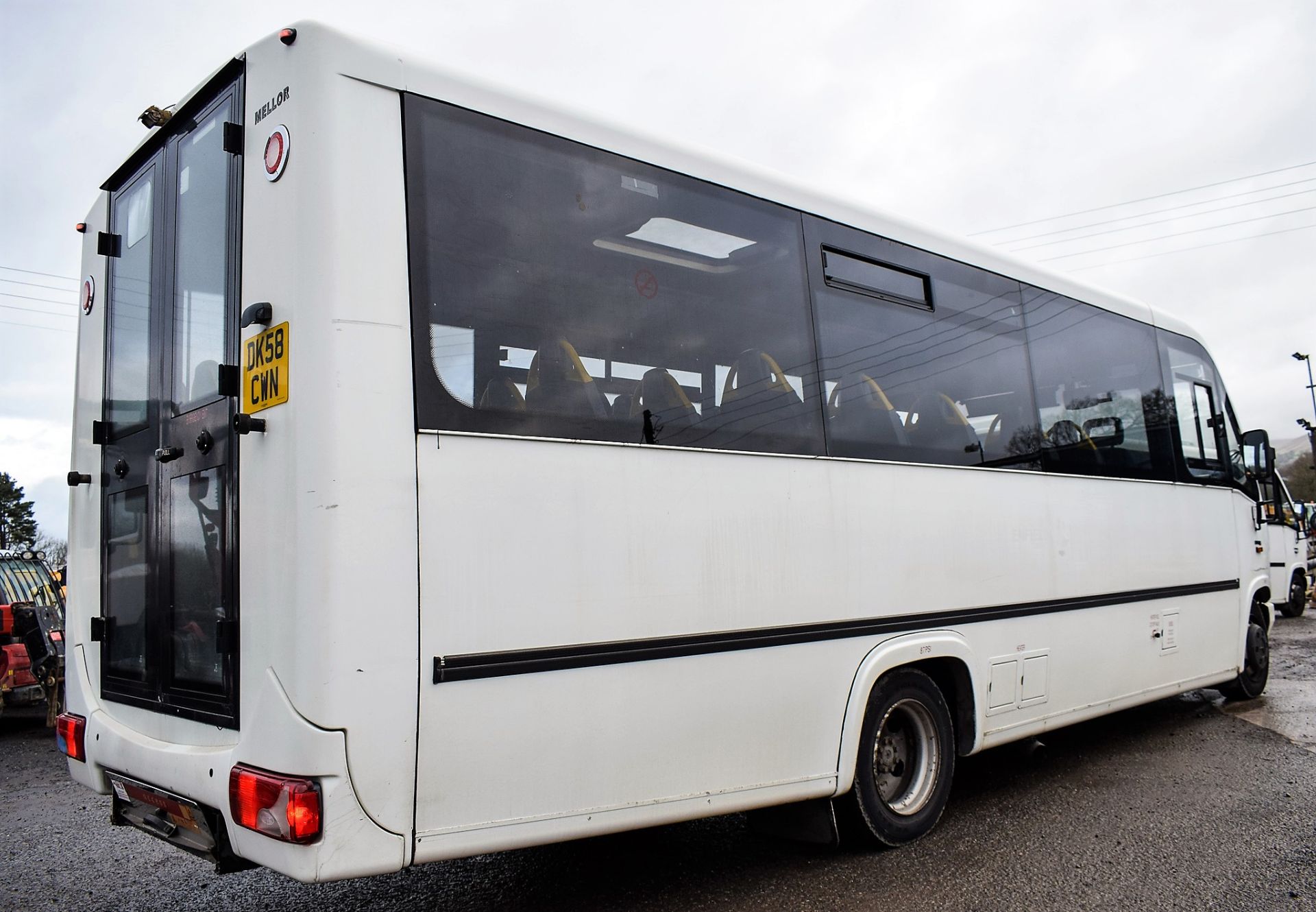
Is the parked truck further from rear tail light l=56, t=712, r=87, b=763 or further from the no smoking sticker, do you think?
the no smoking sticker

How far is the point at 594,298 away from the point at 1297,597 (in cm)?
1803

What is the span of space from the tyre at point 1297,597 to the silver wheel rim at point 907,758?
15.0m

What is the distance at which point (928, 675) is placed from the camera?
507 centimetres

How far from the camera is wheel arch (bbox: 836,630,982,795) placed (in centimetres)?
437

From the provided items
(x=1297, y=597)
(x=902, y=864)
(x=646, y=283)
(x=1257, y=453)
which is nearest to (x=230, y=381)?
(x=646, y=283)

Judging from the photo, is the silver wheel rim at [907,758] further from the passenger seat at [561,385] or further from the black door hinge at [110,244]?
the black door hinge at [110,244]

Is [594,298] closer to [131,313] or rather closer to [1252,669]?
[131,313]

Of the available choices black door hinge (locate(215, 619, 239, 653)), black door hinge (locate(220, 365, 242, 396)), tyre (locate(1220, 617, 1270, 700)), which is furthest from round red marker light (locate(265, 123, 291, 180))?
tyre (locate(1220, 617, 1270, 700))

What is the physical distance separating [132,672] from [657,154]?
3080mm

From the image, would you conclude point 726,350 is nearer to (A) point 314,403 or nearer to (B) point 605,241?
(B) point 605,241

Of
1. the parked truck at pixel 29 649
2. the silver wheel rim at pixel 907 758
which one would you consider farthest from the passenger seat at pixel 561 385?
the parked truck at pixel 29 649

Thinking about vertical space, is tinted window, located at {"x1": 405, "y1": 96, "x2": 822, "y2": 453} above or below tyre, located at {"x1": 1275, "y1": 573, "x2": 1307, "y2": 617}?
above

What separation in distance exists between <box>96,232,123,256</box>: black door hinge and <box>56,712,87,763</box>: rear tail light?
2097 millimetres

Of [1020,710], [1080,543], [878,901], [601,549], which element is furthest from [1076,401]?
[601,549]
